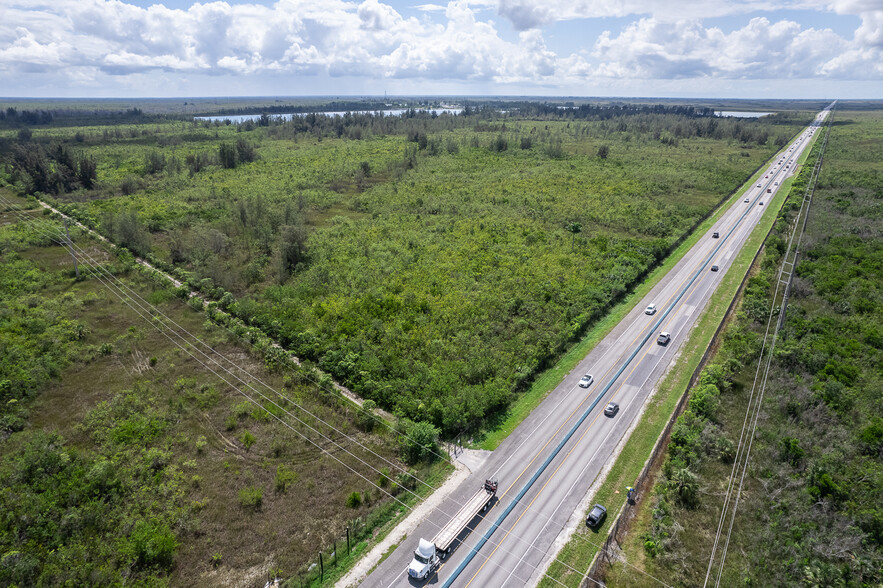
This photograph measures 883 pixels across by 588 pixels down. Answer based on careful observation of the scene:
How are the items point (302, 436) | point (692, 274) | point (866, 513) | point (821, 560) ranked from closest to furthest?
point (821, 560) → point (866, 513) → point (302, 436) → point (692, 274)

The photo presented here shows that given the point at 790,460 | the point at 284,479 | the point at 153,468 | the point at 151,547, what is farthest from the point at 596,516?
the point at 153,468

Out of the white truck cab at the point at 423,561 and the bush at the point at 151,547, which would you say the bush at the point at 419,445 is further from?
the bush at the point at 151,547

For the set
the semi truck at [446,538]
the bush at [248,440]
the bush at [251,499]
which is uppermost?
the semi truck at [446,538]

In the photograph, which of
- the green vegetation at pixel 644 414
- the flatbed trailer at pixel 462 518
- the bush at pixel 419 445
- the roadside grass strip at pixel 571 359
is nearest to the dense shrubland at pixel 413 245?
the roadside grass strip at pixel 571 359

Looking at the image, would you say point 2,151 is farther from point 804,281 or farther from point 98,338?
point 804,281

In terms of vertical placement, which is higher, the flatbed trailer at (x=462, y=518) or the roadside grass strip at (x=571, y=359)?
the roadside grass strip at (x=571, y=359)

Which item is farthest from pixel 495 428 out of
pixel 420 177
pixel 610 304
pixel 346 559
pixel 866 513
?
pixel 420 177

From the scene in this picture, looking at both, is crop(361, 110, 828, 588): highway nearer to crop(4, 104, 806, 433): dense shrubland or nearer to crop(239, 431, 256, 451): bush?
crop(4, 104, 806, 433): dense shrubland
